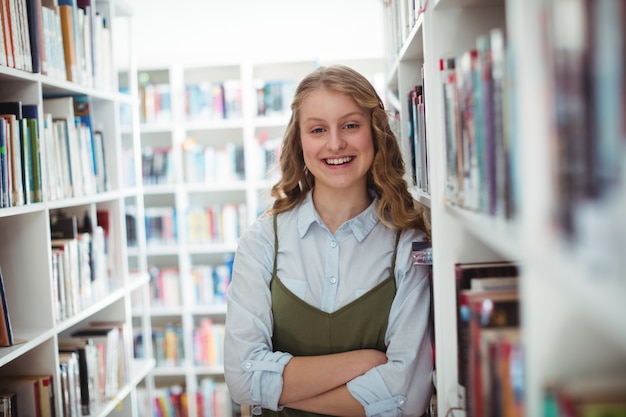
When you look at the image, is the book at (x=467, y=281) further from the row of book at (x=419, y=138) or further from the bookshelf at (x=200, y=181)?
the bookshelf at (x=200, y=181)

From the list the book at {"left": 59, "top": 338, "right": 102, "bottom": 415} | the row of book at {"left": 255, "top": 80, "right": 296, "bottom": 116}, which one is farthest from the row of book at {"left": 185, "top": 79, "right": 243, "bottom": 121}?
the book at {"left": 59, "top": 338, "right": 102, "bottom": 415}

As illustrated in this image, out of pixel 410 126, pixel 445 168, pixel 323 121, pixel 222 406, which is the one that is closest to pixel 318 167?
pixel 323 121

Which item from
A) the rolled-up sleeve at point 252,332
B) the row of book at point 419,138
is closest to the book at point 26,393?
the rolled-up sleeve at point 252,332

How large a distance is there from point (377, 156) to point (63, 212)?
149cm

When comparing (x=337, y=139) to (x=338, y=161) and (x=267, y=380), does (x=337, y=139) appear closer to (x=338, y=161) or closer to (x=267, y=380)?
(x=338, y=161)

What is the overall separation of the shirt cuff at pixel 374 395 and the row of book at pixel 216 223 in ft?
10.1

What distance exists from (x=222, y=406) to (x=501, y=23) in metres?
3.78

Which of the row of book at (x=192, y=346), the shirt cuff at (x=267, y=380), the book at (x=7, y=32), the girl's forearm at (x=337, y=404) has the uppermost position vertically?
the book at (x=7, y=32)

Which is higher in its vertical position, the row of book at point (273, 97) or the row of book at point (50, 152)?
the row of book at point (273, 97)

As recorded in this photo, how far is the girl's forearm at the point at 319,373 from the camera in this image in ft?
5.09

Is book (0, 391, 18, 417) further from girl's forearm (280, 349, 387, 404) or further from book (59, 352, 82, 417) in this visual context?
girl's forearm (280, 349, 387, 404)

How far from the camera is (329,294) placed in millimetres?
1663

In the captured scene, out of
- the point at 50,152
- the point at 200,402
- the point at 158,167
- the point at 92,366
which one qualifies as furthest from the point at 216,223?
the point at 50,152

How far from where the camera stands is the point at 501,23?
1242 millimetres
